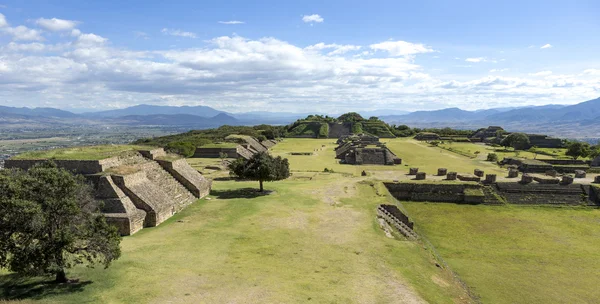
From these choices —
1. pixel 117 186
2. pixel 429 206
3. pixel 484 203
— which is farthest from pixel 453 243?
pixel 117 186

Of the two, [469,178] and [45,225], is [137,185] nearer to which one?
[45,225]

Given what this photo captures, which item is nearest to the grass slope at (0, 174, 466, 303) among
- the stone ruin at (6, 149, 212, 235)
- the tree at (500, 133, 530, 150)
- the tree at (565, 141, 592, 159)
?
the stone ruin at (6, 149, 212, 235)

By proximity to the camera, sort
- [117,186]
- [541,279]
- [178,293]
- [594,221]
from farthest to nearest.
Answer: [594,221] → [117,186] → [541,279] → [178,293]

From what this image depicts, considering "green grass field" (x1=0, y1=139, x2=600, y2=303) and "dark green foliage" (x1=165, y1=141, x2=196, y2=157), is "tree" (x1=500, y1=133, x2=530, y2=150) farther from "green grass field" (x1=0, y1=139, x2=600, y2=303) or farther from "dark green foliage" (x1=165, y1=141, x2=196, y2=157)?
"dark green foliage" (x1=165, y1=141, x2=196, y2=157)

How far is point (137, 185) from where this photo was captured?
22938 millimetres

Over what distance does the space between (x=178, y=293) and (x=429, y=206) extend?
88.1ft

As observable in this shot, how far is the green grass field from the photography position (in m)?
13.5

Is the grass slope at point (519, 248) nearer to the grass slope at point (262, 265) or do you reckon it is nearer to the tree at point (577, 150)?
the grass slope at point (262, 265)

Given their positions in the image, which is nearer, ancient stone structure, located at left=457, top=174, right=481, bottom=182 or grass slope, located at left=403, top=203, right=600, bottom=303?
grass slope, located at left=403, top=203, right=600, bottom=303

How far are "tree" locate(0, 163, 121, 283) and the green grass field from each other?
1343 mm

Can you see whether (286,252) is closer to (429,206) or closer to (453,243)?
(453,243)

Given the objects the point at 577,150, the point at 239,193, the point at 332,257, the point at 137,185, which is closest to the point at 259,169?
the point at 239,193

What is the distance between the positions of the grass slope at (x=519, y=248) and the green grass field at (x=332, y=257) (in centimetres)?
7

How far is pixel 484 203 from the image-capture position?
34500 millimetres
